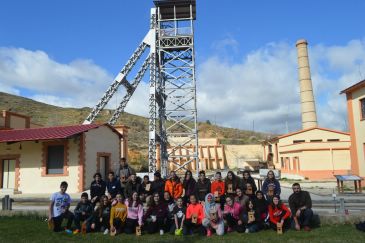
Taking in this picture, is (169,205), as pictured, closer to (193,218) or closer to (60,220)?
(193,218)

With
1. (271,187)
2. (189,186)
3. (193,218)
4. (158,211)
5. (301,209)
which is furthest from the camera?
(189,186)

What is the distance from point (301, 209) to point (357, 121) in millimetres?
13642

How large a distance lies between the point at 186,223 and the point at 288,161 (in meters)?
27.7

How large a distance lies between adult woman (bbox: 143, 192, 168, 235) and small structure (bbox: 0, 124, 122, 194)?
10.1 meters

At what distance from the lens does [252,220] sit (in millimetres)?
8422

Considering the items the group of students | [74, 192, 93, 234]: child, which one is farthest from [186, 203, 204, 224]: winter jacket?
[74, 192, 93, 234]: child

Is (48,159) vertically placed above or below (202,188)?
above

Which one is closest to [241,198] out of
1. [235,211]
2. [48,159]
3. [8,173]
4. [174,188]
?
[235,211]

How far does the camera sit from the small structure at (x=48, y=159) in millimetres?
18375

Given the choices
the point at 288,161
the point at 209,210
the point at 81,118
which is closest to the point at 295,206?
the point at 209,210

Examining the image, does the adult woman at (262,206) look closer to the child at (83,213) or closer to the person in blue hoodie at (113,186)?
the person in blue hoodie at (113,186)

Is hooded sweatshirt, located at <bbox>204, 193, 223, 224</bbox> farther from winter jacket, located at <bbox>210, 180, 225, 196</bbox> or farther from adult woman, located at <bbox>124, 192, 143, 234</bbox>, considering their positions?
adult woman, located at <bbox>124, 192, 143, 234</bbox>

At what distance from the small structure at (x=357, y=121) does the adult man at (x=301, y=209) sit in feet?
41.5

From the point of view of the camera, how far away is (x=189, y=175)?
9.92 meters
